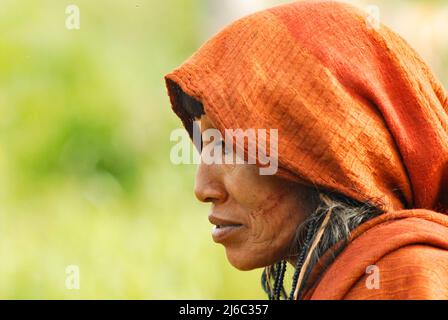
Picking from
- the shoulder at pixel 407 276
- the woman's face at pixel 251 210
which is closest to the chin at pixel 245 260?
the woman's face at pixel 251 210

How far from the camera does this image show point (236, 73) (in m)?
2.24

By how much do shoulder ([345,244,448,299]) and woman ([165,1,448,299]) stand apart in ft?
0.16

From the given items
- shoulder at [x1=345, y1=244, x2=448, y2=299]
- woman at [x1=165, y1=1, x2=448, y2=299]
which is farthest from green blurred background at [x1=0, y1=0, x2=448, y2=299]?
shoulder at [x1=345, y1=244, x2=448, y2=299]

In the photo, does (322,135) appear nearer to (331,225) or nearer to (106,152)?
(331,225)

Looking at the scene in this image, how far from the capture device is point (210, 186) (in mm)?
2359

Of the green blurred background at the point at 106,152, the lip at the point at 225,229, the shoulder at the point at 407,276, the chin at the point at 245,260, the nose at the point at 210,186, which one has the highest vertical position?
the green blurred background at the point at 106,152

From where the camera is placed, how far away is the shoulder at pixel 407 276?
Result: 1.91 m

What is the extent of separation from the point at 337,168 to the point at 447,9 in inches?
236

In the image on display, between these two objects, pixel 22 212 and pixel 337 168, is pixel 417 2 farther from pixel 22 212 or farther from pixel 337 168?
pixel 337 168

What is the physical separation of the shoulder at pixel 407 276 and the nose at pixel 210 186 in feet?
1.67

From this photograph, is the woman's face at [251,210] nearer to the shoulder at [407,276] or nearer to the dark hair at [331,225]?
the dark hair at [331,225]

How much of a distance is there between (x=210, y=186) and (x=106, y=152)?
5.04 m

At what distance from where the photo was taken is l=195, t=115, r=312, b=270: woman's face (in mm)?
2295
